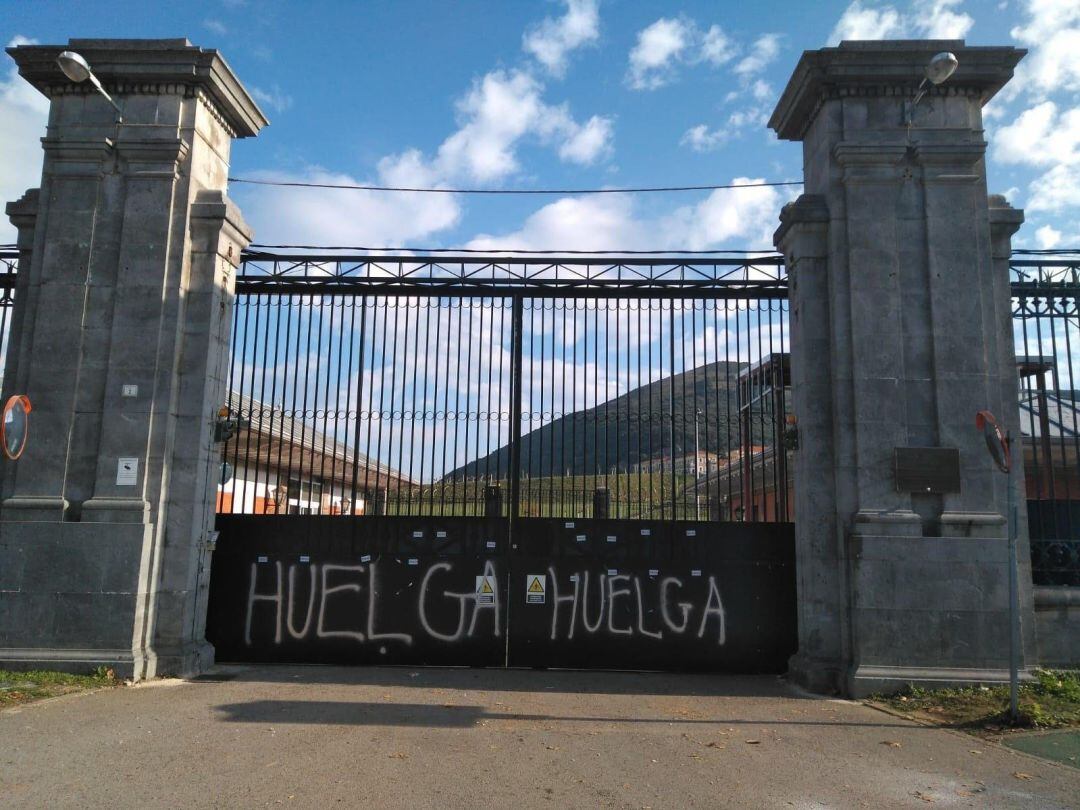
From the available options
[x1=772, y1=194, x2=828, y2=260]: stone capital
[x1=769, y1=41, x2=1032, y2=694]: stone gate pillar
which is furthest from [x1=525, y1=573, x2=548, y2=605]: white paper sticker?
[x1=772, y1=194, x2=828, y2=260]: stone capital

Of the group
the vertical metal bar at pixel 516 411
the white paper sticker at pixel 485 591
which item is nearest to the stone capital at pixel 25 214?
the vertical metal bar at pixel 516 411

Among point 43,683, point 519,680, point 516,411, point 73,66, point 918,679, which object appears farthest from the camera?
point 516,411

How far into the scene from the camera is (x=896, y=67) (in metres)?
9.48

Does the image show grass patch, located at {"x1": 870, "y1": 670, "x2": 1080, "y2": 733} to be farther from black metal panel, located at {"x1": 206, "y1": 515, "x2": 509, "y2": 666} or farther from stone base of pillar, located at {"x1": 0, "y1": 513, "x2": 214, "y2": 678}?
stone base of pillar, located at {"x1": 0, "y1": 513, "x2": 214, "y2": 678}

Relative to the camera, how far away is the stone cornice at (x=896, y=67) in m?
9.42

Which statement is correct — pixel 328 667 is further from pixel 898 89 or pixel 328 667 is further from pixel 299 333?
pixel 898 89

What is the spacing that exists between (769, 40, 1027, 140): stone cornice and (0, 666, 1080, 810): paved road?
6979 mm

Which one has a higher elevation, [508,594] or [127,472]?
[127,472]

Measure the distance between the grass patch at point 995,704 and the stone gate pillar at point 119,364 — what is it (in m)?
7.77

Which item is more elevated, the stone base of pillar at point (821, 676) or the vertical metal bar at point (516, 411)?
the vertical metal bar at point (516, 411)

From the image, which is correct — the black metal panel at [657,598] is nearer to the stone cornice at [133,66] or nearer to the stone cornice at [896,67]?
the stone cornice at [896,67]

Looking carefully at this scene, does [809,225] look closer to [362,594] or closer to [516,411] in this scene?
[516,411]

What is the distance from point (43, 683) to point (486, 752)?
5.09 metres

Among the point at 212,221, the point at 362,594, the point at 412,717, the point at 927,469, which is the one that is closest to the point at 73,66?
the point at 212,221
